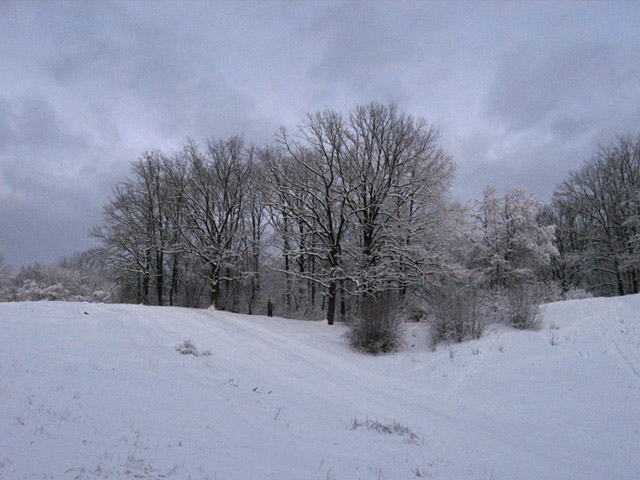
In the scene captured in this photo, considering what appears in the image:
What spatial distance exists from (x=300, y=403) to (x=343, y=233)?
1702cm

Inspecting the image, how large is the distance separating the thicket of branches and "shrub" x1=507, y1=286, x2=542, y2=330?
0.26ft

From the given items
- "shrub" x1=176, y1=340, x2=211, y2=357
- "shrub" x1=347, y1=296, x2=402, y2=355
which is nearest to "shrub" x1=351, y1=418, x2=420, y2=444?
"shrub" x1=176, y1=340, x2=211, y2=357

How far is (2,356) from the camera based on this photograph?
25.6 ft

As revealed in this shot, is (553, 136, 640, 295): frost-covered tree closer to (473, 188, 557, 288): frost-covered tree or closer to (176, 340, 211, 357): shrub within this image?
(473, 188, 557, 288): frost-covered tree

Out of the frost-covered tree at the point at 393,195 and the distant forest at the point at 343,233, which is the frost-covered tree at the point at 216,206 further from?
the frost-covered tree at the point at 393,195

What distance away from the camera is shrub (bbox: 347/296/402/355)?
15570mm

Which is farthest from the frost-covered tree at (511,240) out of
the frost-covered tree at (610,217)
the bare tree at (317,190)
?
the bare tree at (317,190)

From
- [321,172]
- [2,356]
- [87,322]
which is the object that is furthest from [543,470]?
[321,172]

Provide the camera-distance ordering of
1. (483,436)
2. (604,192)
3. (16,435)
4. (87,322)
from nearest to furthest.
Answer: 1. (16,435)
2. (483,436)
3. (87,322)
4. (604,192)

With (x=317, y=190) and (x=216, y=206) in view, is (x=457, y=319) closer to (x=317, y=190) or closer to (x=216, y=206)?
(x=317, y=190)

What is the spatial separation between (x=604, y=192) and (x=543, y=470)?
123 feet

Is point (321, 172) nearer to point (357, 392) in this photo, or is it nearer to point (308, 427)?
point (357, 392)

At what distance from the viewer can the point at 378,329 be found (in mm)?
15562

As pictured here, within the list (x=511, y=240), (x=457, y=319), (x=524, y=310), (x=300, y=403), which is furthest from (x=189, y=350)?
(x=511, y=240)
